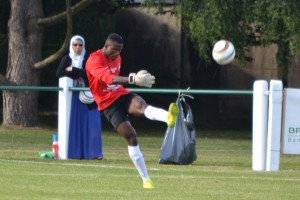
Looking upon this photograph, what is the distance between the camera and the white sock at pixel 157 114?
13633 mm

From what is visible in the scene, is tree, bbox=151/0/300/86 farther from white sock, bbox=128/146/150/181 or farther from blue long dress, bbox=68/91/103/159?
white sock, bbox=128/146/150/181

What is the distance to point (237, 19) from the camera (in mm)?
29453

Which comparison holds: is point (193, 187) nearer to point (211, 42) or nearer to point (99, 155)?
point (99, 155)

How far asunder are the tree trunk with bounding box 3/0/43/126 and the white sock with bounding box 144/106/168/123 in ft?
58.8

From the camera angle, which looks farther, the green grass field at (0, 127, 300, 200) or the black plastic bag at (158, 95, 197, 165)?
the black plastic bag at (158, 95, 197, 165)

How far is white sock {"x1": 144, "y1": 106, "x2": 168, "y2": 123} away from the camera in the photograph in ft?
44.7

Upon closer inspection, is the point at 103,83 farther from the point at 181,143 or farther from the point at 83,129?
the point at 83,129

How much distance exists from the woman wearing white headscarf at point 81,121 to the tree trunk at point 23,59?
1187 cm

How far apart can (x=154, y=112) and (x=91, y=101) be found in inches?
232

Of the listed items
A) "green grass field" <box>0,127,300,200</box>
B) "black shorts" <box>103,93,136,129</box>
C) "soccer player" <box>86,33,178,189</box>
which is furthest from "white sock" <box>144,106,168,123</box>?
"green grass field" <box>0,127,300,200</box>

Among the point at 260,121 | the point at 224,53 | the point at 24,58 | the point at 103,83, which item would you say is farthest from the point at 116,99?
the point at 24,58

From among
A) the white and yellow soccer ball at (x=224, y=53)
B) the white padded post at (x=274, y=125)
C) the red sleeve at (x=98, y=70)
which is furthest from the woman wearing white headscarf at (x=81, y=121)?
the red sleeve at (x=98, y=70)

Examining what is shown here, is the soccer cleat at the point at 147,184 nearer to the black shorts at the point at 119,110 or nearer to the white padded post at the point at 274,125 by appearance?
the black shorts at the point at 119,110

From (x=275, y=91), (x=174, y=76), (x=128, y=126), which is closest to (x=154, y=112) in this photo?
(x=128, y=126)
